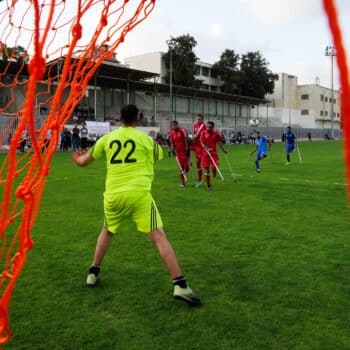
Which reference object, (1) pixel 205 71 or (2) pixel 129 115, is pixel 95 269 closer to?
(2) pixel 129 115

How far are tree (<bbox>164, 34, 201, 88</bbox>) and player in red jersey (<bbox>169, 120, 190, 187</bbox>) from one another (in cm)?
5044

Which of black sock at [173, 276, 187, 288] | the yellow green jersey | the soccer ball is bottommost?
black sock at [173, 276, 187, 288]

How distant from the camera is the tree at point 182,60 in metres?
62.5

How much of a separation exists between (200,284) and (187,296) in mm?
573

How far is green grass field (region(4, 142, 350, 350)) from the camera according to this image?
11.2 feet

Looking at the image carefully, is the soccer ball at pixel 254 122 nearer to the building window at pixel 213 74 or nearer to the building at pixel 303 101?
the building window at pixel 213 74

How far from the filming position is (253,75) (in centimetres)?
7406

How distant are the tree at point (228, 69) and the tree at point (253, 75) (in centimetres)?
178

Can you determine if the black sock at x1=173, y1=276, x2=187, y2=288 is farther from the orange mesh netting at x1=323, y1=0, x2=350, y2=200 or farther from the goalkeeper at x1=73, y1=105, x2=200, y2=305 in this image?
the orange mesh netting at x1=323, y1=0, x2=350, y2=200

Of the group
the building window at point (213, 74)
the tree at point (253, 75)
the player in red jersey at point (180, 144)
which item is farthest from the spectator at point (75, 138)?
the tree at point (253, 75)

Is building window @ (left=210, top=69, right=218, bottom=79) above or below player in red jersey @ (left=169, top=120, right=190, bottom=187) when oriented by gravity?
above

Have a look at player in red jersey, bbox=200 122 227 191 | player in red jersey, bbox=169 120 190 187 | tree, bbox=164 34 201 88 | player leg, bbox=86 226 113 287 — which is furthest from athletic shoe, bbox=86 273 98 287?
tree, bbox=164 34 201 88

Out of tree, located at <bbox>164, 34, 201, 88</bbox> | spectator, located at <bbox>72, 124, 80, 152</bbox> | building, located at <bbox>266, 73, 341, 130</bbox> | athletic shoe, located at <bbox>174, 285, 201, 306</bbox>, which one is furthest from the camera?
building, located at <bbox>266, 73, 341, 130</bbox>

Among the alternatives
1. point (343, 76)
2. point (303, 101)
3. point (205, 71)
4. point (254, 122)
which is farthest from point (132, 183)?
point (303, 101)
